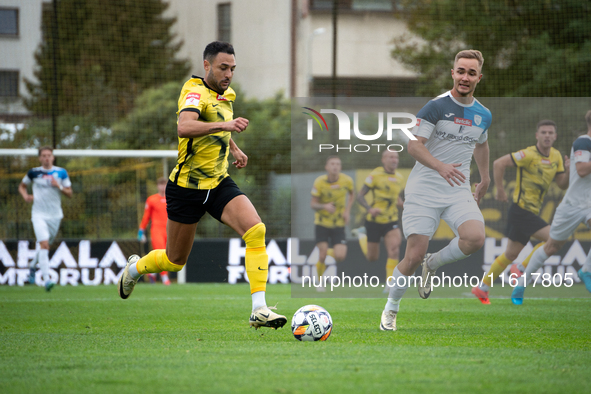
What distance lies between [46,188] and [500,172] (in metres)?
7.49

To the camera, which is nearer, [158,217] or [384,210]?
[384,210]

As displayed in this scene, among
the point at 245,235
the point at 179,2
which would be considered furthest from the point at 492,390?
the point at 179,2

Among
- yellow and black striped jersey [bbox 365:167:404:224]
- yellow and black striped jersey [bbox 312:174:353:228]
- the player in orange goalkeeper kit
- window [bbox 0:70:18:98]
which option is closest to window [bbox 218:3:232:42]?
window [bbox 0:70:18:98]

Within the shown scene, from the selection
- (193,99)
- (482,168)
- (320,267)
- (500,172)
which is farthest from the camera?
(320,267)

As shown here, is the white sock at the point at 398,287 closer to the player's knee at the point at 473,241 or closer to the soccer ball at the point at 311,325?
the player's knee at the point at 473,241

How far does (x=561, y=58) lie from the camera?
673 inches

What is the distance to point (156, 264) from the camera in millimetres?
6102

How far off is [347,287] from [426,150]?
491 centimetres

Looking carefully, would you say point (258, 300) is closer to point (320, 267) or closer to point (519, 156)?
point (519, 156)

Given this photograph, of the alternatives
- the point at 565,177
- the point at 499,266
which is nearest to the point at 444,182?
the point at 499,266

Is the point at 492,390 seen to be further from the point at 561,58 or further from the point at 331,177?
the point at 561,58

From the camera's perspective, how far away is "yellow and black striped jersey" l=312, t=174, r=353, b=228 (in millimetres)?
11109

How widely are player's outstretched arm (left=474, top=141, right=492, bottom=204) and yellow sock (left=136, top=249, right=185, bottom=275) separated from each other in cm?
316

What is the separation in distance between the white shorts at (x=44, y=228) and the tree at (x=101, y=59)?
11442mm
